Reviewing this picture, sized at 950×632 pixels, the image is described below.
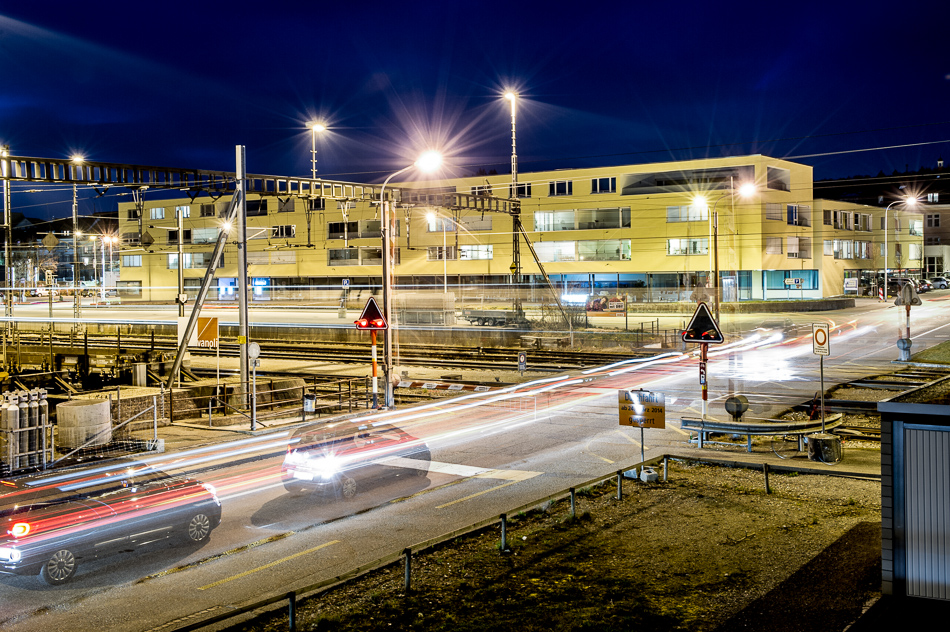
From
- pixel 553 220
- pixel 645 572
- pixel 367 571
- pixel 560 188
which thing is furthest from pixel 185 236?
pixel 645 572

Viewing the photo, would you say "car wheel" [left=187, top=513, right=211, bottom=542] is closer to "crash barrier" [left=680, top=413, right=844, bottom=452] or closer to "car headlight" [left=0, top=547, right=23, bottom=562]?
"car headlight" [left=0, top=547, right=23, bottom=562]

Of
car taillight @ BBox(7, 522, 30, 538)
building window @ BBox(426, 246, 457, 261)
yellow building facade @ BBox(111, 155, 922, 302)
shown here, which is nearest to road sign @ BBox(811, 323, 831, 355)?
car taillight @ BBox(7, 522, 30, 538)

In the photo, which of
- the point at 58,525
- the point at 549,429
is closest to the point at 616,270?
the point at 549,429

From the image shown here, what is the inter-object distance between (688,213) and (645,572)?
190 ft

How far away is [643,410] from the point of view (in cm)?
1404

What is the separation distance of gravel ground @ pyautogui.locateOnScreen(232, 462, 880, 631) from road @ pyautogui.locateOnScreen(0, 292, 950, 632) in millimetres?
1060

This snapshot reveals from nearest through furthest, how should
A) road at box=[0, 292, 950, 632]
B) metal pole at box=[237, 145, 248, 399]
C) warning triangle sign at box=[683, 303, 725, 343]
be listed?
road at box=[0, 292, 950, 632] → warning triangle sign at box=[683, 303, 725, 343] → metal pole at box=[237, 145, 248, 399]

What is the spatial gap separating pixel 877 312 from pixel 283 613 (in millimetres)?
55929

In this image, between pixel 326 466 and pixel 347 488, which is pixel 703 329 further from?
pixel 326 466

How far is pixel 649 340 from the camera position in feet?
128

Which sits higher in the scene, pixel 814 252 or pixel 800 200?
pixel 800 200

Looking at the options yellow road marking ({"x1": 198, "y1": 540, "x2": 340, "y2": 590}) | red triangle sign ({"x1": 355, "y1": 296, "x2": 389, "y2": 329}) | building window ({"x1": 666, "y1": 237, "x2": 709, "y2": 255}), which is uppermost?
building window ({"x1": 666, "y1": 237, "x2": 709, "y2": 255})

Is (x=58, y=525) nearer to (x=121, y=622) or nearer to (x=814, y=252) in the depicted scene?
(x=121, y=622)

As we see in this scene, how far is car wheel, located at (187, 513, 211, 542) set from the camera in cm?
1032
